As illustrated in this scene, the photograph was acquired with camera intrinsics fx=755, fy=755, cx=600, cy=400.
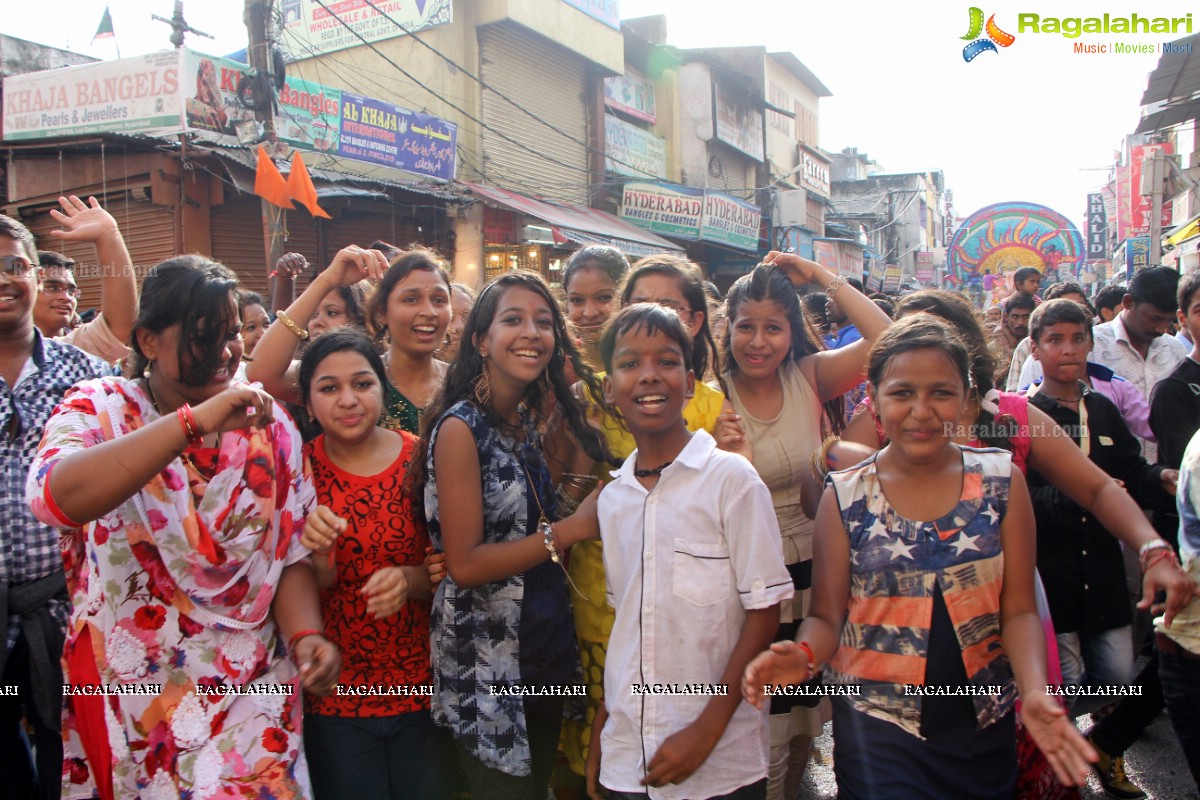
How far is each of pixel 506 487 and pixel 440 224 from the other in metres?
11.4

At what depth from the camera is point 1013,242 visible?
13.0 meters

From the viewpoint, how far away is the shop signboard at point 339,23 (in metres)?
13.5

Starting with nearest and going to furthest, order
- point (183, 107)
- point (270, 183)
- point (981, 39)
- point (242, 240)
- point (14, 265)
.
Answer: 1. point (14, 265)
2. point (270, 183)
3. point (981, 39)
4. point (183, 107)
5. point (242, 240)

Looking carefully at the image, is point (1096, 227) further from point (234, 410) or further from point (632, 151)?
point (234, 410)

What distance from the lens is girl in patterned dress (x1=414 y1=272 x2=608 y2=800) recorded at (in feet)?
6.75

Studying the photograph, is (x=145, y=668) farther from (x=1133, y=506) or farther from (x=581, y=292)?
(x=1133, y=506)

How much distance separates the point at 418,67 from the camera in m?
14.0

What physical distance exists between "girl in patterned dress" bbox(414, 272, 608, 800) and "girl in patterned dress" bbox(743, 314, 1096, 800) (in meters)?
0.70

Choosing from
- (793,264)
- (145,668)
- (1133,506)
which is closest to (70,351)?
(145,668)

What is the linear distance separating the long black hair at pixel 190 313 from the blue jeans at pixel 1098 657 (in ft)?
9.81

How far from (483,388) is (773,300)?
1.12m

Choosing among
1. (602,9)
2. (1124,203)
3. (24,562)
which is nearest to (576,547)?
(24,562)

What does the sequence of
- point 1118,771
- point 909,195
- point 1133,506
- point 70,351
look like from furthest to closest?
point 909,195 → point 1118,771 → point 70,351 → point 1133,506

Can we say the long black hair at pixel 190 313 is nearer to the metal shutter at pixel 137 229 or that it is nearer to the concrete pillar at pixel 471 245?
the metal shutter at pixel 137 229
